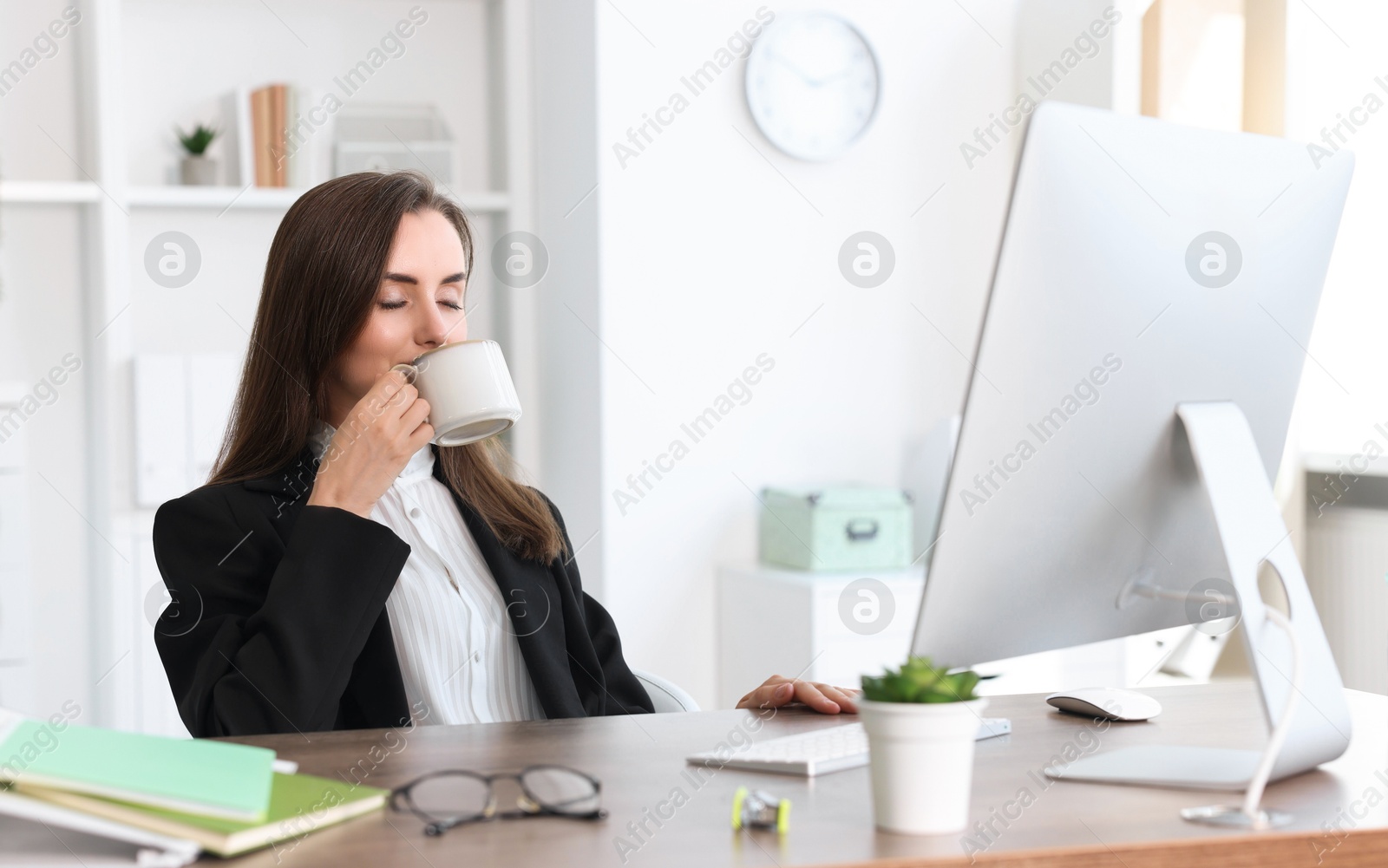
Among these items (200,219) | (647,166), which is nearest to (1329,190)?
(647,166)

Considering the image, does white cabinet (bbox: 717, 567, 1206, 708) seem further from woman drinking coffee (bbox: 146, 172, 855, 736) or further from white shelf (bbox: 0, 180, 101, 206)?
white shelf (bbox: 0, 180, 101, 206)

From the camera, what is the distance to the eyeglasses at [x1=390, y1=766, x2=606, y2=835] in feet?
2.86

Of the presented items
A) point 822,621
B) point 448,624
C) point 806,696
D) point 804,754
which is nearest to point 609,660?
point 448,624

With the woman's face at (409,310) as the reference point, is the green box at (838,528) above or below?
below

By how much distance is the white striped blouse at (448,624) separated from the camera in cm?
150

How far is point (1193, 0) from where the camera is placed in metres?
3.39

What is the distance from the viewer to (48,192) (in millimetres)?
3041

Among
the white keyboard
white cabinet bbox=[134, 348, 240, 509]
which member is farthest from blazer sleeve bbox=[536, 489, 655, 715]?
white cabinet bbox=[134, 348, 240, 509]

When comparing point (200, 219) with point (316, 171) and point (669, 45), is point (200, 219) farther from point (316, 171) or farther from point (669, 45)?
point (669, 45)

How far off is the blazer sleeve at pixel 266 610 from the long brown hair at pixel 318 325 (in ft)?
0.49

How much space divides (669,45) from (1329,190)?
2.35 metres

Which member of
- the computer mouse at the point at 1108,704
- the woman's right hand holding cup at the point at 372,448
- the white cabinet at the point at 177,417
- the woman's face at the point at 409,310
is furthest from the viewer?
the white cabinet at the point at 177,417

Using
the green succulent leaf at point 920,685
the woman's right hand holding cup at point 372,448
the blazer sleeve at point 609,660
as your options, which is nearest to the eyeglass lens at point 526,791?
the green succulent leaf at point 920,685

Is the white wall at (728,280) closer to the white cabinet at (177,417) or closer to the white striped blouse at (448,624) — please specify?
the white cabinet at (177,417)
